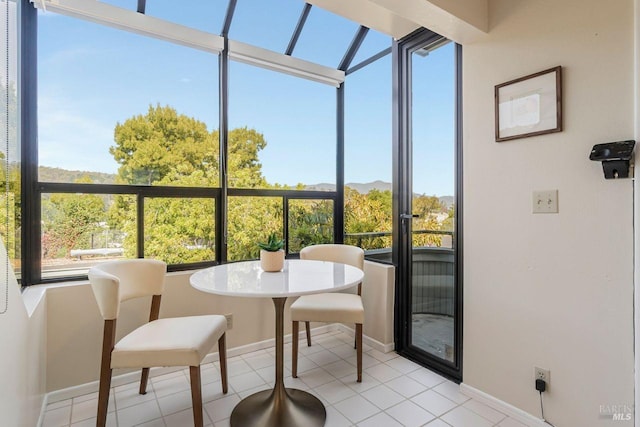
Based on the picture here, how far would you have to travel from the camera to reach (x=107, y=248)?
2217mm

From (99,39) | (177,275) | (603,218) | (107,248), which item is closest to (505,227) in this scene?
(603,218)

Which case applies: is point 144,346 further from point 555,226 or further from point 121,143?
point 555,226

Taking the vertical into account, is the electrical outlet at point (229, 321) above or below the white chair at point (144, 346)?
below

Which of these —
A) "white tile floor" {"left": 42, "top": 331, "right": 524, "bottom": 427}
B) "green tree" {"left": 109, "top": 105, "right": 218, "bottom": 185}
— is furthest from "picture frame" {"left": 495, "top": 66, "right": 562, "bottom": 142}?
"green tree" {"left": 109, "top": 105, "right": 218, "bottom": 185}

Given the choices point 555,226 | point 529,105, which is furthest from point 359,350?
point 529,105

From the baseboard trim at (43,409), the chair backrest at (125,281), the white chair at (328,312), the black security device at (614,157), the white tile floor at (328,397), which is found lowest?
the white tile floor at (328,397)

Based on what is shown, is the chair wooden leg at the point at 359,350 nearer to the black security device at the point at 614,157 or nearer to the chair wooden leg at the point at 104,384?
the chair wooden leg at the point at 104,384

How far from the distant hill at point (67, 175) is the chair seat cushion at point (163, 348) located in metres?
1.10

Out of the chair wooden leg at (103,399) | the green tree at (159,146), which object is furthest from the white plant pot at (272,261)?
the green tree at (159,146)

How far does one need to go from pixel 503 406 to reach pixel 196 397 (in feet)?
5.46

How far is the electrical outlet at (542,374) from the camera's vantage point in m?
1.64

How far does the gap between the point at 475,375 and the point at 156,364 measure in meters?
1.82

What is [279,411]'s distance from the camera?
5.85ft

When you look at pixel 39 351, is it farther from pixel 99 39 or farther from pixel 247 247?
pixel 99 39
